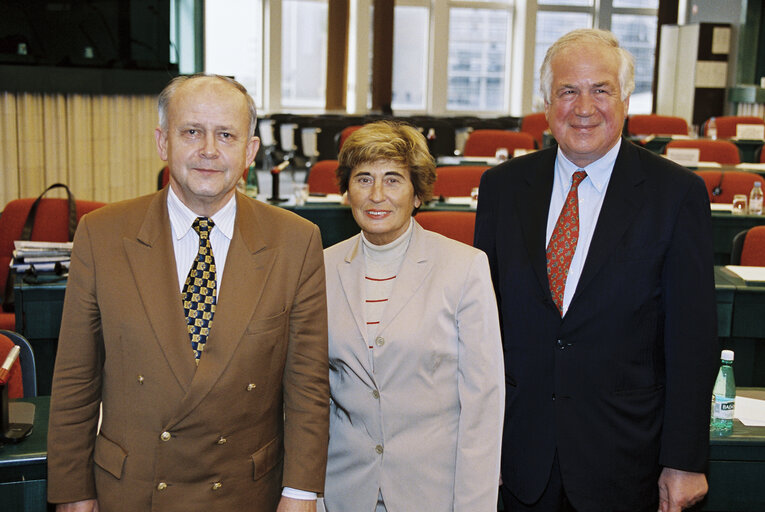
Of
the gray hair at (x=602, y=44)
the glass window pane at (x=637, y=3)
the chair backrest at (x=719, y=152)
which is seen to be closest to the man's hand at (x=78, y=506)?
the gray hair at (x=602, y=44)

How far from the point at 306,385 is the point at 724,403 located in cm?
130

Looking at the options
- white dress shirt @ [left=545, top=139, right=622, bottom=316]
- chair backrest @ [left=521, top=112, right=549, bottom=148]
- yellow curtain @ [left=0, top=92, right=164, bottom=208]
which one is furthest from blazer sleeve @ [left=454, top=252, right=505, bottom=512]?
chair backrest @ [left=521, top=112, right=549, bottom=148]

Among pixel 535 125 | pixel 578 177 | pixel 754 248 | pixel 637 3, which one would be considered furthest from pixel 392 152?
pixel 637 3

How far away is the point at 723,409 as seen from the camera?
2.45m

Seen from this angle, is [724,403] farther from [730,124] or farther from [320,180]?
[730,124]

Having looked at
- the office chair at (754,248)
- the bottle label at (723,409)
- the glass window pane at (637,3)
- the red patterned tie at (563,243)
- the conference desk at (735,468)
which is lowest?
the conference desk at (735,468)

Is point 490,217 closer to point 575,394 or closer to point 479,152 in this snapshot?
point 575,394

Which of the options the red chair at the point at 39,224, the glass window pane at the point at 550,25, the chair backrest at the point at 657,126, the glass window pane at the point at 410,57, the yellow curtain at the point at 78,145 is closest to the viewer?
the red chair at the point at 39,224

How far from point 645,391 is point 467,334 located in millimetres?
486

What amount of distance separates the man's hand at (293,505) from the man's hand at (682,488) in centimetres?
91

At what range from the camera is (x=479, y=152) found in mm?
8273

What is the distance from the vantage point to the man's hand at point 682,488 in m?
2.08

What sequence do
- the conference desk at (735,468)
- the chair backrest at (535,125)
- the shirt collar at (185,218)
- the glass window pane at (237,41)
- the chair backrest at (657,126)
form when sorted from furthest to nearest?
the glass window pane at (237,41)
the chair backrest at (535,125)
the chair backrest at (657,126)
the conference desk at (735,468)
the shirt collar at (185,218)

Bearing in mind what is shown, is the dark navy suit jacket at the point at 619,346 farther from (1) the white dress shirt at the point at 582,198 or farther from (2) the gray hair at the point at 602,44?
(2) the gray hair at the point at 602,44
